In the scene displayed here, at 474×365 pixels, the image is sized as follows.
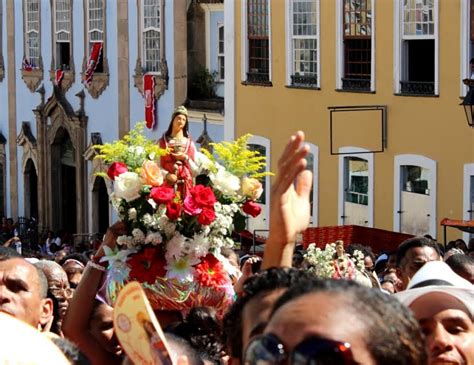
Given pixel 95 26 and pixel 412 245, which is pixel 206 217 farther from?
pixel 95 26

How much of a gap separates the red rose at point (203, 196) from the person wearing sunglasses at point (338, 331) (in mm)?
4247

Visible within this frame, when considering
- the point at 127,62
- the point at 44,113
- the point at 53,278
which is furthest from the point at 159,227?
the point at 44,113

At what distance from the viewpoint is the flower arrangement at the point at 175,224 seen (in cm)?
731

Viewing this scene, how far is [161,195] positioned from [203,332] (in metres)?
1.89

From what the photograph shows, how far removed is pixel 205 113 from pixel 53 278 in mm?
18484

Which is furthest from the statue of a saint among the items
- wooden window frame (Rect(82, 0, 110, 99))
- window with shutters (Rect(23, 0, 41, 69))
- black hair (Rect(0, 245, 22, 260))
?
window with shutters (Rect(23, 0, 41, 69))

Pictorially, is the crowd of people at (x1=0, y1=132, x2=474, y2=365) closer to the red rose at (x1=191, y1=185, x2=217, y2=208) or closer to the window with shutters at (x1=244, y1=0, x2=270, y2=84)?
the red rose at (x1=191, y1=185, x2=217, y2=208)

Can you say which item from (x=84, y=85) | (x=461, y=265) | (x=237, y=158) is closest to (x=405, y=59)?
(x=461, y=265)

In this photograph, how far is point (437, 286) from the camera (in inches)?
174

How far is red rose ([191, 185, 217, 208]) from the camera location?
7.42m

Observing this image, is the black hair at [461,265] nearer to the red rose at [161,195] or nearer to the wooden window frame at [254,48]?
the red rose at [161,195]

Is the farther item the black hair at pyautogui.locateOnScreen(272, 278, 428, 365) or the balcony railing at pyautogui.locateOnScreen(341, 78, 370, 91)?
the balcony railing at pyautogui.locateOnScreen(341, 78, 370, 91)

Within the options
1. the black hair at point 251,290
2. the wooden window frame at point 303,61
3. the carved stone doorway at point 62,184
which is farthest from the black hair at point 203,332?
the carved stone doorway at point 62,184

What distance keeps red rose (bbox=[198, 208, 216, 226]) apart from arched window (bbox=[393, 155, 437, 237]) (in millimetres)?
12321
